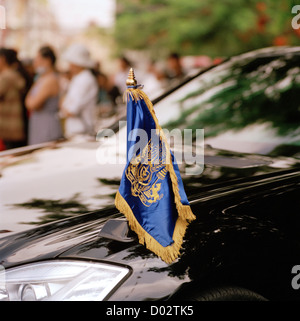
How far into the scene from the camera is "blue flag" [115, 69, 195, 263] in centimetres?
198

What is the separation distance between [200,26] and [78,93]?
4.70m

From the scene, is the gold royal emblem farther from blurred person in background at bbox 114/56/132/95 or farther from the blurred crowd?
blurred person in background at bbox 114/56/132/95

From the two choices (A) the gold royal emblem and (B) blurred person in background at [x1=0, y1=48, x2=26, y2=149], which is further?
(B) blurred person in background at [x1=0, y1=48, x2=26, y2=149]

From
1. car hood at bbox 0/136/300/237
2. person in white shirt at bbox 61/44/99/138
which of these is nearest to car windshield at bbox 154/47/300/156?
car hood at bbox 0/136/300/237

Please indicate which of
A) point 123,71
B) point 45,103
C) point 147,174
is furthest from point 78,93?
point 123,71

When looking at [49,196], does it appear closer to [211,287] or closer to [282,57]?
[211,287]

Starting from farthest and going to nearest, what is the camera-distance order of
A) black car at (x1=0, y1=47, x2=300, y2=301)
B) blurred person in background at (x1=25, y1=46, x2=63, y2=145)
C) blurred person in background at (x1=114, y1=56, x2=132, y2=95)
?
blurred person in background at (x1=114, y1=56, x2=132, y2=95) < blurred person in background at (x1=25, y1=46, x2=63, y2=145) < black car at (x1=0, y1=47, x2=300, y2=301)

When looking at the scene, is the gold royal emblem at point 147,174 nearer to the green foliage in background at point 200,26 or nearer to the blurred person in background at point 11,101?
the blurred person in background at point 11,101

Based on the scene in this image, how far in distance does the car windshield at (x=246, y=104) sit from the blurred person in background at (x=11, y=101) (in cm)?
282

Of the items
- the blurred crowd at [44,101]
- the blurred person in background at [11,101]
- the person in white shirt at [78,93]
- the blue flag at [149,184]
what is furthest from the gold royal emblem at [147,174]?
the blurred person in background at [11,101]

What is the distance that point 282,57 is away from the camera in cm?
320

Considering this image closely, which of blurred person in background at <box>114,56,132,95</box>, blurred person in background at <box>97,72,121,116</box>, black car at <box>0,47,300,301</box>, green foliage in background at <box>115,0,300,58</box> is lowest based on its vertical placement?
black car at <box>0,47,300,301</box>

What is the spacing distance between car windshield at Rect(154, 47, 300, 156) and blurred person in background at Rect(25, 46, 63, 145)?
2.52m

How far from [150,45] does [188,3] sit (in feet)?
7.67
